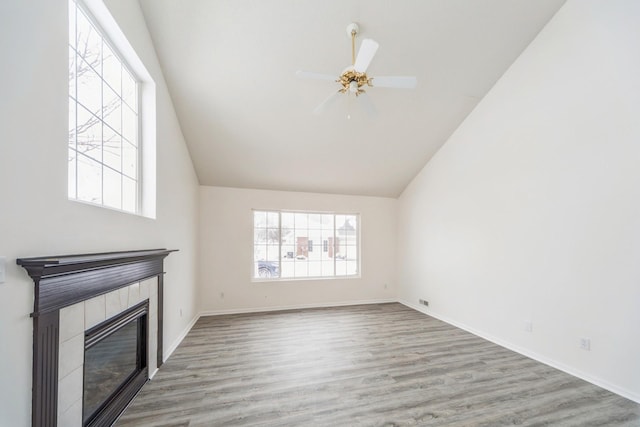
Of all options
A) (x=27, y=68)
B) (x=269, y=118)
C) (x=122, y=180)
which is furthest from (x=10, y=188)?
(x=269, y=118)

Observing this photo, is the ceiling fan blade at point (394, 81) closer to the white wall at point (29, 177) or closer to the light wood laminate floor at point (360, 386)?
the white wall at point (29, 177)

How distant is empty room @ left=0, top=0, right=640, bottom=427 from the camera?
1.47 metres

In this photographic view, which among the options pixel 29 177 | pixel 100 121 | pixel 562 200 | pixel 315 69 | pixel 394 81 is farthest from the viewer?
pixel 315 69

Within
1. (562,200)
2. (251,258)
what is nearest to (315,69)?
(562,200)

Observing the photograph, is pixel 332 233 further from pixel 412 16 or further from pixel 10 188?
pixel 10 188

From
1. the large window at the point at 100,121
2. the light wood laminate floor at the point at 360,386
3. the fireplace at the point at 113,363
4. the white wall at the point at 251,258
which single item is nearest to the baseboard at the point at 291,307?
the white wall at the point at 251,258

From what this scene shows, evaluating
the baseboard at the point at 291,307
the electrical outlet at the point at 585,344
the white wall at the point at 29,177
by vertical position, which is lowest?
the baseboard at the point at 291,307

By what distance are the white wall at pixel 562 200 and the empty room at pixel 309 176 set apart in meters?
0.02

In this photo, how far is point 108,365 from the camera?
2.07 m

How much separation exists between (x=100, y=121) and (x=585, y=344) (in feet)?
15.8

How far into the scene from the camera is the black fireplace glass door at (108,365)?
182cm

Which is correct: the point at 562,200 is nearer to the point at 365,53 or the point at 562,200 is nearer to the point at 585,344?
the point at 585,344

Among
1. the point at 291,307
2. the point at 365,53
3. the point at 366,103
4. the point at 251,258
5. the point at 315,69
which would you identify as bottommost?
the point at 291,307

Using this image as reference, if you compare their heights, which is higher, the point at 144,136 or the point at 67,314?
the point at 144,136
